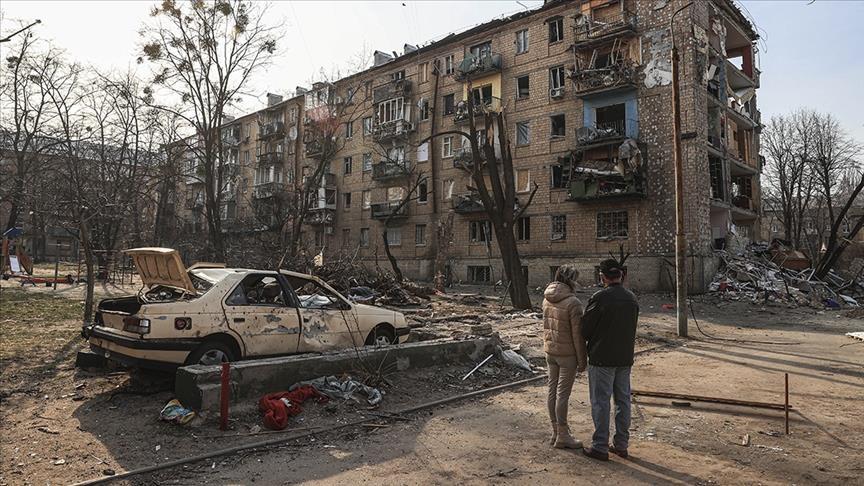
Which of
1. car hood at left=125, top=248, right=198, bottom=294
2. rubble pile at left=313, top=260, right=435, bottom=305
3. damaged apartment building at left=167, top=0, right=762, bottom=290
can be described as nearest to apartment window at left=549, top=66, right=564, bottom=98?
damaged apartment building at left=167, top=0, right=762, bottom=290

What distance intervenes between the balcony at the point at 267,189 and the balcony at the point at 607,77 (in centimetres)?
2720

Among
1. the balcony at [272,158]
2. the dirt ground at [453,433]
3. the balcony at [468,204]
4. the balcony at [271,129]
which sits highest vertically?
the balcony at [271,129]

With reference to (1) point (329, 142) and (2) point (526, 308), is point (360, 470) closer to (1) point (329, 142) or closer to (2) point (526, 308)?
(2) point (526, 308)

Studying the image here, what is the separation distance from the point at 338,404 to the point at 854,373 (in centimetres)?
885

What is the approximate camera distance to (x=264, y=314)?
714 centimetres

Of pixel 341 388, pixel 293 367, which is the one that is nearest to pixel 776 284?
pixel 341 388

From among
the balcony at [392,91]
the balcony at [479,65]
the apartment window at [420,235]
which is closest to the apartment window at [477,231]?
the apartment window at [420,235]

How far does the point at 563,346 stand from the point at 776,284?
2298 centimetres

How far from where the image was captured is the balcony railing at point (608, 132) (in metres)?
26.2

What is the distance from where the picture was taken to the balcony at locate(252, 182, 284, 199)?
45188mm

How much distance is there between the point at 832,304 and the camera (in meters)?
20.9

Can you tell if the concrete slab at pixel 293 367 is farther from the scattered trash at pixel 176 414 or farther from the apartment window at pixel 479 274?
the apartment window at pixel 479 274

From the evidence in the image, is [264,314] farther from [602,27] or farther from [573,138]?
[602,27]

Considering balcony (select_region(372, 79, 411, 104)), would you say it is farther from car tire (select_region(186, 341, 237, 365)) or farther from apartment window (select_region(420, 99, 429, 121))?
car tire (select_region(186, 341, 237, 365))
